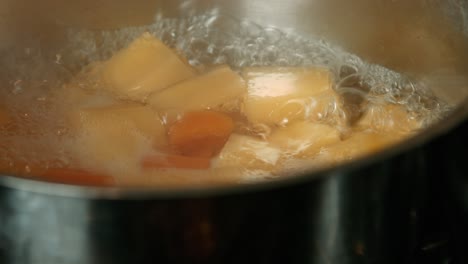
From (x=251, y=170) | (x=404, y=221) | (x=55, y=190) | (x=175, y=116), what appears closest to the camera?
(x=55, y=190)

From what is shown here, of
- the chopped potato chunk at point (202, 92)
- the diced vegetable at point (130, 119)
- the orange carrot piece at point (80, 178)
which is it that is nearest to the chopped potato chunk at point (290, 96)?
the chopped potato chunk at point (202, 92)

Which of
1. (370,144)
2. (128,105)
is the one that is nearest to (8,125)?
(128,105)

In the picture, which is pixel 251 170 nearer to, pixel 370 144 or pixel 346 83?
pixel 370 144

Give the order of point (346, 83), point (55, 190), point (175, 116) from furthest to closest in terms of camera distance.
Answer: point (346, 83), point (175, 116), point (55, 190)

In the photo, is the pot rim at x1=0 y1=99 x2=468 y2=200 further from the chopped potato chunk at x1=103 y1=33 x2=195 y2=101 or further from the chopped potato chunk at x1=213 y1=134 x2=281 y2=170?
the chopped potato chunk at x1=103 y1=33 x2=195 y2=101

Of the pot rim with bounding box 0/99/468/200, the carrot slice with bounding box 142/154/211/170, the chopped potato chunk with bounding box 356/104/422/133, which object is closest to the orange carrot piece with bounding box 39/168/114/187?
the carrot slice with bounding box 142/154/211/170

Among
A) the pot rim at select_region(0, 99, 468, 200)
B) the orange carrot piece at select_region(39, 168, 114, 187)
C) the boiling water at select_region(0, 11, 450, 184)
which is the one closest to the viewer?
the pot rim at select_region(0, 99, 468, 200)
